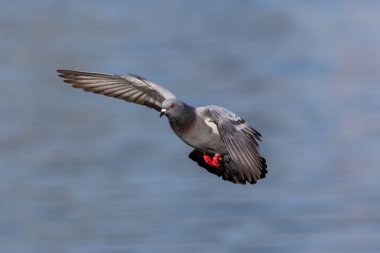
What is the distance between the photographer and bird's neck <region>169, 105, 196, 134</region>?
12250 mm

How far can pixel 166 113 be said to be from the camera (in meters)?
12.2

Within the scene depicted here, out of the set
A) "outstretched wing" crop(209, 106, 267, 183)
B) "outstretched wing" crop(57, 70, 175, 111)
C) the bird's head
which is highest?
"outstretched wing" crop(57, 70, 175, 111)

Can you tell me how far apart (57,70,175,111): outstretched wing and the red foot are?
38.4 inches

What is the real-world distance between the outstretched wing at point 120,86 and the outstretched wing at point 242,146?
128 cm

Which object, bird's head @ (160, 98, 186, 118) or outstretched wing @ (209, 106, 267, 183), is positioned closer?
outstretched wing @ (209, 106, 267, 183)

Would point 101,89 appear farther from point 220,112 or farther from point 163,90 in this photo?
point 220,112

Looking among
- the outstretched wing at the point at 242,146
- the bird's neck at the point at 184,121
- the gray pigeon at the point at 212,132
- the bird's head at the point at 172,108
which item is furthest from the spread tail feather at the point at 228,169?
the bird's head at the point at 172,108

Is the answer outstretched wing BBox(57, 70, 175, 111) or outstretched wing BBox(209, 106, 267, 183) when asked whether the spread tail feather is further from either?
outstretched wing BBox(57, 70, 175, 111)

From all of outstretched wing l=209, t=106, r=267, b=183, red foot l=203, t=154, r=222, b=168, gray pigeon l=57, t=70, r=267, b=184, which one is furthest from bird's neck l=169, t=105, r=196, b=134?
red foot l=203, t=154, r=222, b=168

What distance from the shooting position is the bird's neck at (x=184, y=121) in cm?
1225

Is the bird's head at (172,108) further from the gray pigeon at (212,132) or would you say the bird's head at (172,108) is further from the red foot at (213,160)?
the red foot at (213,160)

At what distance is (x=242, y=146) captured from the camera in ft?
39.8

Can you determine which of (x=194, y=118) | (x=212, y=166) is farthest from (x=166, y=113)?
(x=212, y=166)

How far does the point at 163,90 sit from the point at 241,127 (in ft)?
4.27
